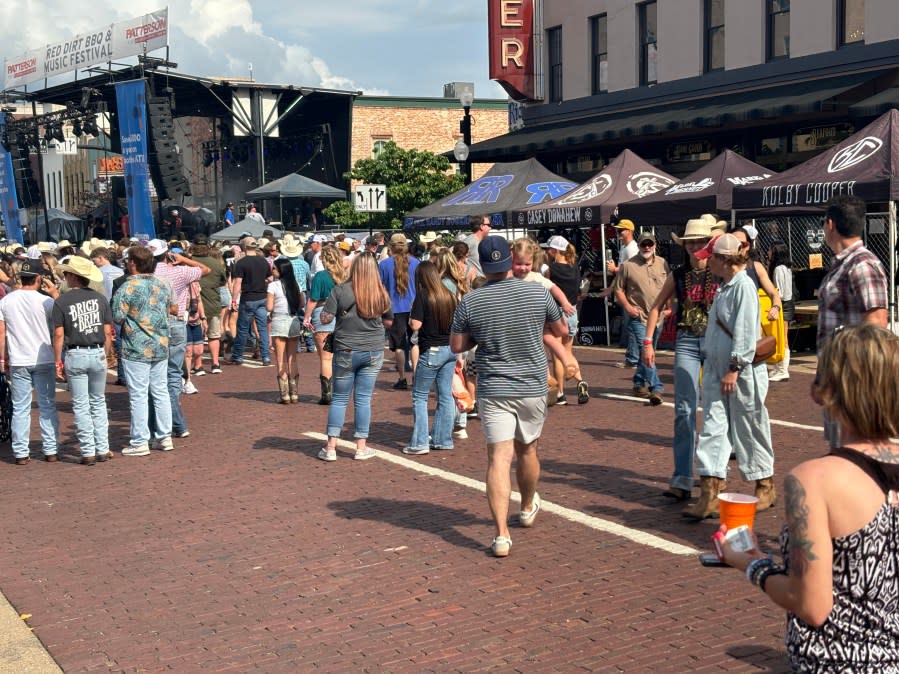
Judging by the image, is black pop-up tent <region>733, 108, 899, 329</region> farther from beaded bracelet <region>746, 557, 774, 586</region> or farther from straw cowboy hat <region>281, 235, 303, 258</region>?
beaded bracelet <region>746, 557, 774, 586</region>

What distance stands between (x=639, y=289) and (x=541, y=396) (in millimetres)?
6709

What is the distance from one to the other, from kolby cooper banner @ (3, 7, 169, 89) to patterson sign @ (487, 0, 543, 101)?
14803mm

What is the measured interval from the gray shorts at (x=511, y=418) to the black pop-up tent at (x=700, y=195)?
10.5 m

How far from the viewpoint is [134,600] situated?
21.0ft

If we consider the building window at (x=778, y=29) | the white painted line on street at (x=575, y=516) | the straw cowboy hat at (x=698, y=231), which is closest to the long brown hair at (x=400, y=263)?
the white painted line on street at (x=575, y=516)

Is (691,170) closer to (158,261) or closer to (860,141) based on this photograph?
(860,141)

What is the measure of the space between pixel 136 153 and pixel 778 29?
2038cm

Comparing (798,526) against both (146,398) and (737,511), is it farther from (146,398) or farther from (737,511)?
(146,398)

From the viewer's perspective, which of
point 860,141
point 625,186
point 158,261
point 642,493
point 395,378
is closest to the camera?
point 642,493

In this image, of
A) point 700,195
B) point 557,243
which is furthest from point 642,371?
point 700,195

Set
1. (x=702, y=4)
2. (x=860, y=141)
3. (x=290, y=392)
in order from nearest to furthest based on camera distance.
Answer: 1. (x=290, y=392)
2. (x=860, y=141)
3. (x=702, y=4)

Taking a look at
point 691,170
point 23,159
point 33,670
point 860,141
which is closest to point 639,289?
point 860,141

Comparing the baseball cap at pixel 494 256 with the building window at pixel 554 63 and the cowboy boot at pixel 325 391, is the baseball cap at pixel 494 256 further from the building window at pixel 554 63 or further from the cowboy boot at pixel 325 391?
the building window at pixel 554 63

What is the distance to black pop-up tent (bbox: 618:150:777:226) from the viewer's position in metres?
16.8
